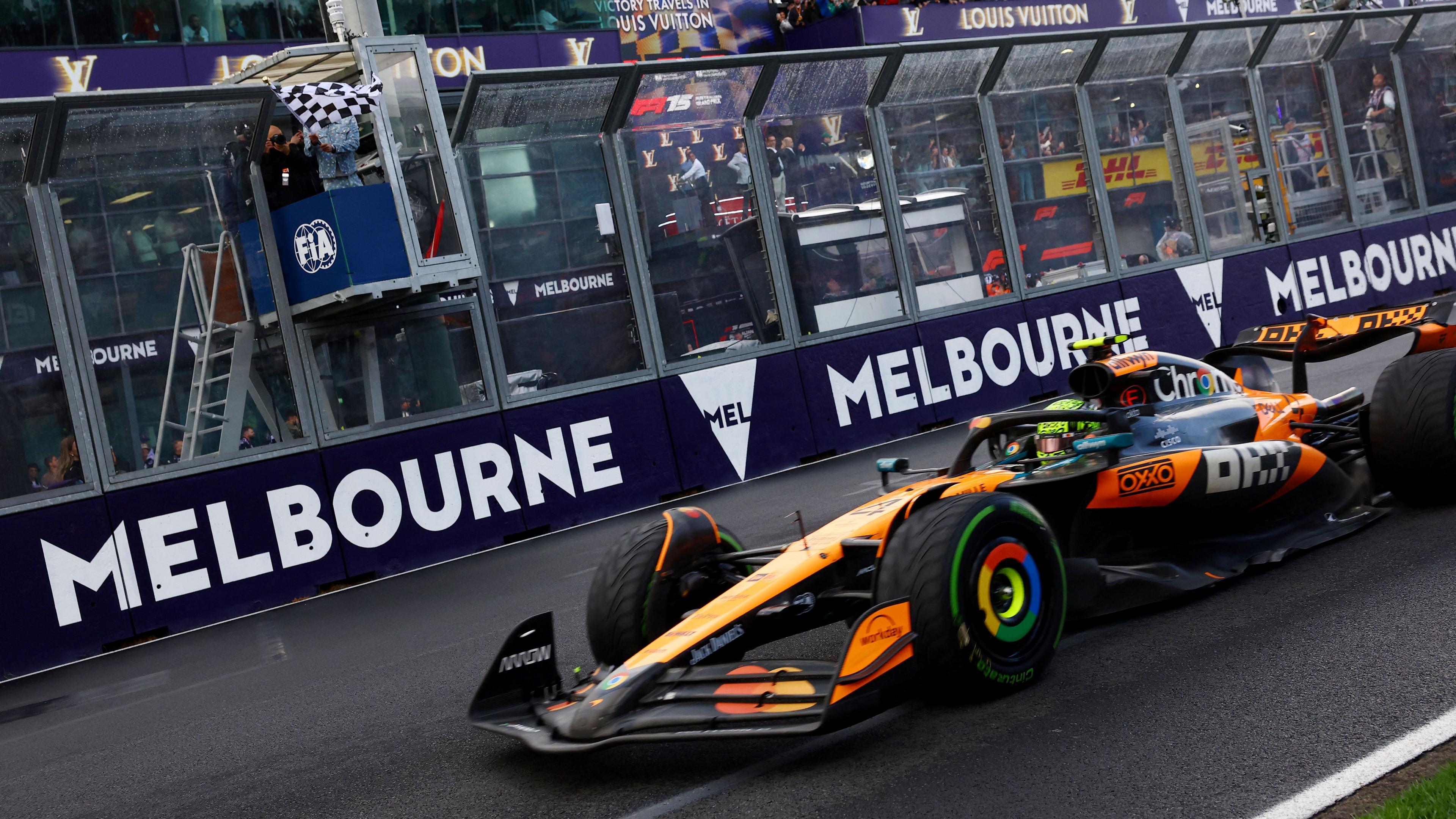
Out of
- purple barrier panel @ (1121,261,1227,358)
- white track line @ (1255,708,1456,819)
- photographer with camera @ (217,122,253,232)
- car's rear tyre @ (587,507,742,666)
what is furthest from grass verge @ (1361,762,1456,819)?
purple barrier panel @ (1121,261,1227,358)

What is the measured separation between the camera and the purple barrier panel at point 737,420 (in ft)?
38.2

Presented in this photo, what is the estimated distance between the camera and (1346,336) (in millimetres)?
6980

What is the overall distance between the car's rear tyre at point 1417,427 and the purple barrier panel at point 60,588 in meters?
8.05

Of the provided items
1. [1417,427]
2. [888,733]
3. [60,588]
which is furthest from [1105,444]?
[60,588]

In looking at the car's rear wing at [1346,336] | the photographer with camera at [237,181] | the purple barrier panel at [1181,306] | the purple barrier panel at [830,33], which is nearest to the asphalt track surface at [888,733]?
the car's rear wing at [1346,336]

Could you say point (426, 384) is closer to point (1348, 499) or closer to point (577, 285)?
point (577, 285)

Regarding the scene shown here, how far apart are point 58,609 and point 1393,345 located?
13680 millimetres

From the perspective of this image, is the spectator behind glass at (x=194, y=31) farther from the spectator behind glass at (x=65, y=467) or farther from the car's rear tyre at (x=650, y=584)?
the car's rear tyre at (x=650, y=584)

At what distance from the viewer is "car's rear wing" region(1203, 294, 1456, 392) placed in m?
6.82

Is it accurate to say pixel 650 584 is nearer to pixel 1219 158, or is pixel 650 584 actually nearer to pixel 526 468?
pixel 526 468

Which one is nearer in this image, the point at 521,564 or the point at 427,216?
the point at 521,564

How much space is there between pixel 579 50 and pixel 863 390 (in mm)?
14867

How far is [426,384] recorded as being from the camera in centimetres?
1074

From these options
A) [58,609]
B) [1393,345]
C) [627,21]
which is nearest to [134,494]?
[58,609]
